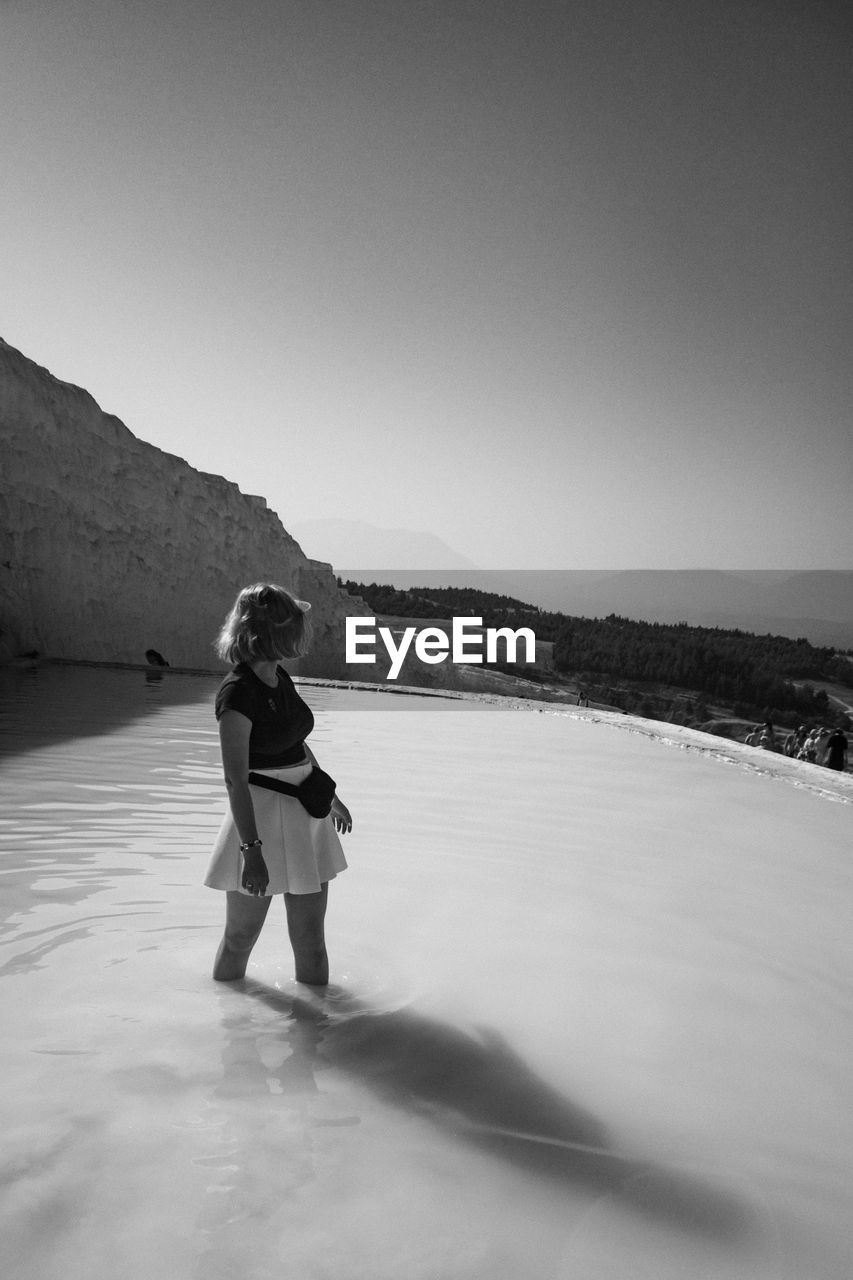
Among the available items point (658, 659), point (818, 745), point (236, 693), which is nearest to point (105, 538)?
point (818, 745)

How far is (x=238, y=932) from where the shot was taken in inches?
106

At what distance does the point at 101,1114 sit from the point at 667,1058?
1607 millimetres

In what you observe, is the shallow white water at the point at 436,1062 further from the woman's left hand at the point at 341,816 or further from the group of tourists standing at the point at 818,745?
the group of tourists standing at the point at 818,745

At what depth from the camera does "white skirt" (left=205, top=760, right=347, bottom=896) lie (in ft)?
8.18

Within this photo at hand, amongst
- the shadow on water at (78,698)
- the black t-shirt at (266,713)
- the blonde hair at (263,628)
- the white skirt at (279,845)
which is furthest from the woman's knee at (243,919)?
the shadow on water at (78,698)

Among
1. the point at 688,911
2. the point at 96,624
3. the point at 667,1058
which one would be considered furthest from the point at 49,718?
the point at 96,624

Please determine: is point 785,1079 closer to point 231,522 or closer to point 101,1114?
point 101,1114

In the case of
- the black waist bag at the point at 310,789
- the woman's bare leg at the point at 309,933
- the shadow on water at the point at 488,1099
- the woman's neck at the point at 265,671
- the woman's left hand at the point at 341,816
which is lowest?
the shadow on water at the point at 488,1099

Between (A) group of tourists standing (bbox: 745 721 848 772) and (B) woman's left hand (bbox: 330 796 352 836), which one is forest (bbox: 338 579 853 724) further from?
(B) woman's left hand (bbox: 330 796 352 836)

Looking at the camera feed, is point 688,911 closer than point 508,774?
Yes

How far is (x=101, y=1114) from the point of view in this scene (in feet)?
6.79

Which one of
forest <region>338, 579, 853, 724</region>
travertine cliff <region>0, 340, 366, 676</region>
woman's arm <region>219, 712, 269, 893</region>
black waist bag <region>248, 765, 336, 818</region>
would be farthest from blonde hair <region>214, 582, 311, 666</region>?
forest <region>338, 579, 853, 724</region>

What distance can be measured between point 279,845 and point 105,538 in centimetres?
1889

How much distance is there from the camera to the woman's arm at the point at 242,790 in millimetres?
2385
